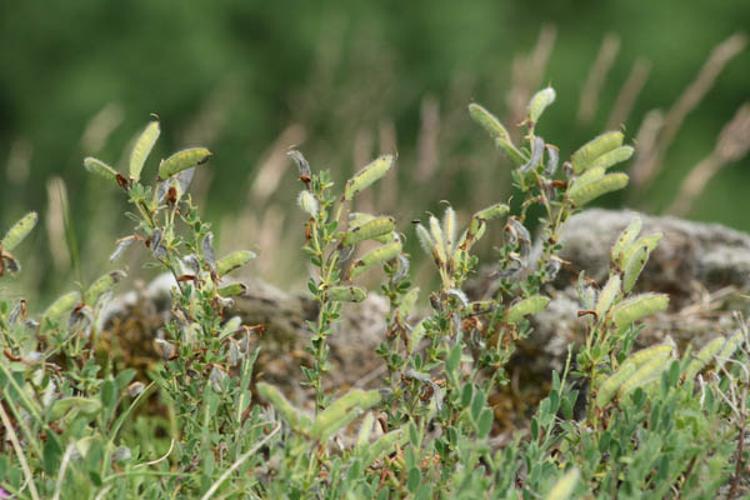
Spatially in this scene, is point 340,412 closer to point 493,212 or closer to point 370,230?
point 370,230

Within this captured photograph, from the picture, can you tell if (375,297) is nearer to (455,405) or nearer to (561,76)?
(455,405)

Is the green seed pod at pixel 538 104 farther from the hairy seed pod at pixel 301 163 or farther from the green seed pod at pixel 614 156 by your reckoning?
the hairy seed pod at pixel 301 163

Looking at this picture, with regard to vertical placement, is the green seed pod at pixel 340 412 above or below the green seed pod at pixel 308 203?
below

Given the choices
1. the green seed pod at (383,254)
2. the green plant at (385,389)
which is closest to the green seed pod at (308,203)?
the green plant at (385,389)

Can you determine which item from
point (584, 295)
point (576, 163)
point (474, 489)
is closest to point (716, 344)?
point (584, 295)

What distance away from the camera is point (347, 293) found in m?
2.12

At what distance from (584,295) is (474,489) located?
52 centimetres

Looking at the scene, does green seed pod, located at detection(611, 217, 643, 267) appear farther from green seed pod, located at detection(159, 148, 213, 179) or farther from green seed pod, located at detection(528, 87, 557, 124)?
green seed pod, located at detection(159, 148, 213, 179)

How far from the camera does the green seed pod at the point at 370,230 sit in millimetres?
2113

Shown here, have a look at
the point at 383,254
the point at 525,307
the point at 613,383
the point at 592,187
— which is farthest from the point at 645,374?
the point at 383,254

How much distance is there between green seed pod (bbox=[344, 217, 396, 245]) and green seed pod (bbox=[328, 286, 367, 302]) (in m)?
0.08

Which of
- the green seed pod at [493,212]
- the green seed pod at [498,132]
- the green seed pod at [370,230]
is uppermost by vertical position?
the green seed pod at [498,132]

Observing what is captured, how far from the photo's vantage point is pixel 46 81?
1387cm

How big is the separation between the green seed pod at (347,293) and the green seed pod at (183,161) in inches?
12.6
